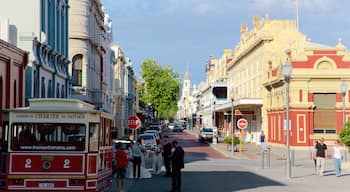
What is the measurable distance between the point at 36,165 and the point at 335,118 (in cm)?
4403

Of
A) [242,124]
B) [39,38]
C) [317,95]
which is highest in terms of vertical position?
[39,38]

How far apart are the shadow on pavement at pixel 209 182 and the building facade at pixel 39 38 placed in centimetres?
736

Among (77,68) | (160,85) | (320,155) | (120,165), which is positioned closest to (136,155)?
(120,165)

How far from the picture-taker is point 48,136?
52.9 feet

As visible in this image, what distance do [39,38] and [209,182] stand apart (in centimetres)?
1080

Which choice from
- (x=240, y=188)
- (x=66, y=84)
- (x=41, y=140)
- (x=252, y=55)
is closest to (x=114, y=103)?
(x=252, y=55)

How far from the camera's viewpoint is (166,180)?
90.2 ft

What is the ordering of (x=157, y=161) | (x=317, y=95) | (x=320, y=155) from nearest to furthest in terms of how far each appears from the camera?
(x=320, y=155) < (x=157, y=161) < (x=317, y=95)

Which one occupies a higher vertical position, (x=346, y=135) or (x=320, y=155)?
(x=346, y=135)

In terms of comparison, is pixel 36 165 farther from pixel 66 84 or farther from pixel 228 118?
pixel 228 118

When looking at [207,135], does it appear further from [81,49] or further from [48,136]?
[48,136]

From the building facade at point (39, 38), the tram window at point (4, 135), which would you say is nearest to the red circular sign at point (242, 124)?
the building facade at point (39, 38)

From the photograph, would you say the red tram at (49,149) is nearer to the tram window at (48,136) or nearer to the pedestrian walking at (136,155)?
the tram window at (48,136)

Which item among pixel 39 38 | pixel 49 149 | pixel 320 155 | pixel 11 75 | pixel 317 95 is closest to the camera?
pixel 49 149
